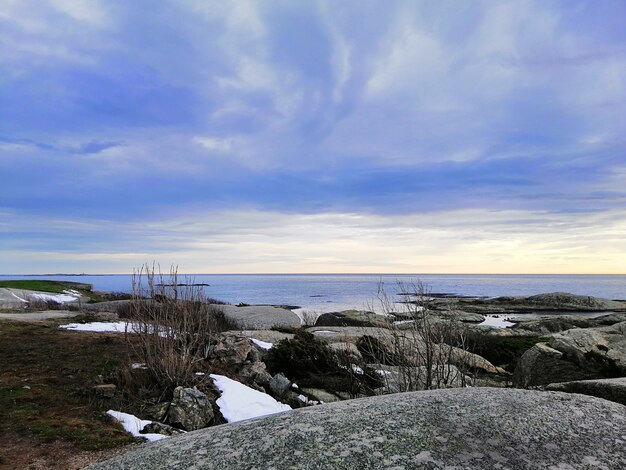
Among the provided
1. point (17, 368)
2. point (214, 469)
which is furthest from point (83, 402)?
point (214, 469)

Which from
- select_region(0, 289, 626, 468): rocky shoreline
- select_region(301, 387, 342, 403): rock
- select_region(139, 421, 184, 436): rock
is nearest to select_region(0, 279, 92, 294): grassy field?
select_region(0, 289, 626, 468): rocky shoreline

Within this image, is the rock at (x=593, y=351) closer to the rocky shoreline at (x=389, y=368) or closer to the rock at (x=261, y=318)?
the rocky shoreline at (x=389, y=368)

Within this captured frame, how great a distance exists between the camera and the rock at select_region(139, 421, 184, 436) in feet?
20.4

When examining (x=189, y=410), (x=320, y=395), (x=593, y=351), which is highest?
(x=593, y=351)

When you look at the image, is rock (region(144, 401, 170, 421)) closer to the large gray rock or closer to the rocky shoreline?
the rocky shoreline

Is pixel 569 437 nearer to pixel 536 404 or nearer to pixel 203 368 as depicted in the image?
pixel 536 404

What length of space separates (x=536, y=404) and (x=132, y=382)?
6813 millimetres

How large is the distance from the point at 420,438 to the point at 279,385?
682 centimetres

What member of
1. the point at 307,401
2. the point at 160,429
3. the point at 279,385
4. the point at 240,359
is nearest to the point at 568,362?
the point at 307,401

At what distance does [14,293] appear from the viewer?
35969mm

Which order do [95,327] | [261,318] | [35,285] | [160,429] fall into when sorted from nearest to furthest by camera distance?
[160,429], [95,327], [261,318], [35,285]

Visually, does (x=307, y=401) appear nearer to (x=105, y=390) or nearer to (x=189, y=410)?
(x=189, y=410)

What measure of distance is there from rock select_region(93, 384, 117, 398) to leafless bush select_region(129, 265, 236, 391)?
2.40 ft

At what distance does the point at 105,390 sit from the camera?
7.62 metres
